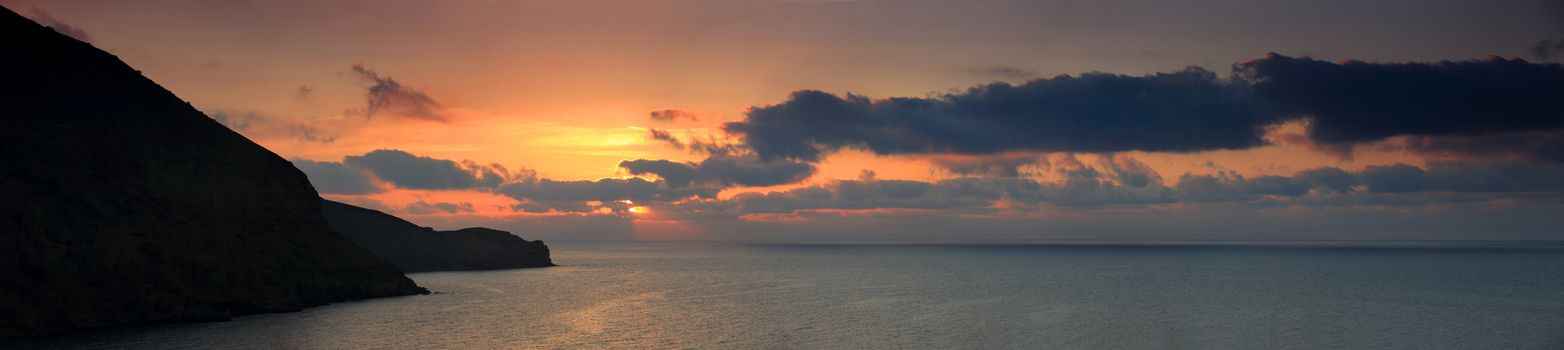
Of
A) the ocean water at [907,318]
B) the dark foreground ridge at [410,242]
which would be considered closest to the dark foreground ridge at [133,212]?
the ocean water at [907,318]

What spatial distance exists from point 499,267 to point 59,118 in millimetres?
117299

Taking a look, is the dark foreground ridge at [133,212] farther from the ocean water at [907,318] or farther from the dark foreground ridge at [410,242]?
the dark foreground ridge at [410,242]

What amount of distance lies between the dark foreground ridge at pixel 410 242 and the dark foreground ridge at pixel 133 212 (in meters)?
54.0

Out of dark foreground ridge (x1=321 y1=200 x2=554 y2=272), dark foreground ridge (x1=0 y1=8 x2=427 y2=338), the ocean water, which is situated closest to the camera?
dark foreground ridge (x1=0 y1=8 x2=427 y2=338)

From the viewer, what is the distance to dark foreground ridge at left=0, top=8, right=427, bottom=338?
214 feet

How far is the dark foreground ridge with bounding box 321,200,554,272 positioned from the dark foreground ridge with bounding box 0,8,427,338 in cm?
5401

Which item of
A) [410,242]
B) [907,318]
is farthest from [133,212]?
[410,242]

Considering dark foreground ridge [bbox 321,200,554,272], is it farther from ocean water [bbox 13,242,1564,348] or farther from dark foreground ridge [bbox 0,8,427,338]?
dark foreground ridge [bbox 0,8,427,338]

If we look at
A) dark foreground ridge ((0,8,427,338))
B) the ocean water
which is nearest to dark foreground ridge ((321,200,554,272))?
the ocean water

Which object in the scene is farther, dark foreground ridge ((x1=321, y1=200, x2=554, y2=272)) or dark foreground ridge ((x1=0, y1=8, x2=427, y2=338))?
dark foreground ridge ((x1=321, y1=200, x2=554, y2=272))

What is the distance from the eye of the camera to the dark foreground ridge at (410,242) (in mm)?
158125

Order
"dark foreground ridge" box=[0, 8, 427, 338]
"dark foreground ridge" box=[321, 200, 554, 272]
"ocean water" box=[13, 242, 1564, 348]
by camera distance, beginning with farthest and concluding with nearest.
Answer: "dark foreground ridge" box=[321, 200, 554, 272] < "ocean water" box=[13, 242, 1564, 348] < "dark foreground ridge" box=[0, 8, 427, 338]

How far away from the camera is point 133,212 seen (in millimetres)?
75438

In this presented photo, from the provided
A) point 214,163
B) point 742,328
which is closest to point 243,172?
point 214,163
